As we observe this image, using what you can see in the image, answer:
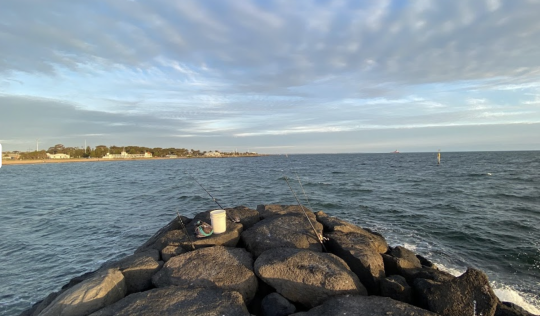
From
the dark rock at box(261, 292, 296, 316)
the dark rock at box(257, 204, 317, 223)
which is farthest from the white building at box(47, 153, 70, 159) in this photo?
the dark rock at box(261, 292, 296, 316)

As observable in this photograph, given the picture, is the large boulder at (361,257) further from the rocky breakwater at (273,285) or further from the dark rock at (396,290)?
the dark rock at (396,290)

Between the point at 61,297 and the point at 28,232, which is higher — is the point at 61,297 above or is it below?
above

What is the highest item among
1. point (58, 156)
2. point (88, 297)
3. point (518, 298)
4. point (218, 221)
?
point (58, 156)

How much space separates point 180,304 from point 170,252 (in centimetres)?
232

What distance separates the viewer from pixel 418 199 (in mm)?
18703

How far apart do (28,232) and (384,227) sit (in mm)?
16992

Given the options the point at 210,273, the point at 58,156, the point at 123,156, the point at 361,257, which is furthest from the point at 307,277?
the point at 123,156

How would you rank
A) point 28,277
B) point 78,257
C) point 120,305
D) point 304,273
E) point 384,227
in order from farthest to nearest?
1. point 384,227
2. point 78,257
3. point 28,277
4. point 304,273
5. point 120,305

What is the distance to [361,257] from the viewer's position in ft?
18.7

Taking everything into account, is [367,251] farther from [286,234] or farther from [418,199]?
[418,199]

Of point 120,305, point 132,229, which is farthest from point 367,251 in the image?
point 132,229

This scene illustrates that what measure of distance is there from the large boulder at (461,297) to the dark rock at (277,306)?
2.40 m

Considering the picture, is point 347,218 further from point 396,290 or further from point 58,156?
point 58,156

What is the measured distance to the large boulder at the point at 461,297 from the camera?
14.1 feet
